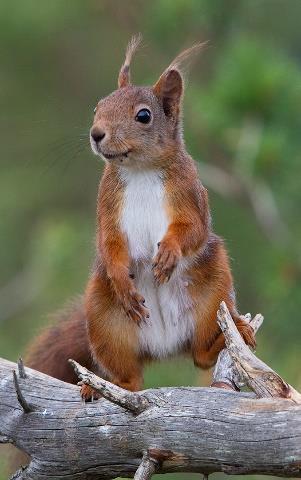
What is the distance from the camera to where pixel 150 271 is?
13.7ft

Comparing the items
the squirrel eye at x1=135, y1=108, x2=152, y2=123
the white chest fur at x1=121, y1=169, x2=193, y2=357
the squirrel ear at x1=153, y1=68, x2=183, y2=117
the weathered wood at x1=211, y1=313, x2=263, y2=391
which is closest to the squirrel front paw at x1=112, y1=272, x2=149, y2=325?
the white chest fur at x1=121, y1=169, x2=193, y2=357

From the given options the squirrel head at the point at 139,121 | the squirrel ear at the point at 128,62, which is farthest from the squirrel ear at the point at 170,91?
the squirrel ear at the point at 128,62

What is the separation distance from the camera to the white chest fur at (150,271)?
4.12 meters

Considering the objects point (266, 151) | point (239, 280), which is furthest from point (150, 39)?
point (239, 280)

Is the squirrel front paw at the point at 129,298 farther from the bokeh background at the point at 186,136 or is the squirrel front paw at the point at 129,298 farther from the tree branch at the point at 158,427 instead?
the bokeh background at the point at 186,136

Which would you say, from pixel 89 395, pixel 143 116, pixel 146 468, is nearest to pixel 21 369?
pixel 89 395

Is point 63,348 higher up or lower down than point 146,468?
lower down

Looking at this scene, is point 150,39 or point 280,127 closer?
point 280,127

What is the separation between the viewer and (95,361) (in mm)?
4258

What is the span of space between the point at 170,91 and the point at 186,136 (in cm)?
230

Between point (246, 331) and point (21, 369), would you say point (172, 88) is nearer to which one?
point (246, 331)

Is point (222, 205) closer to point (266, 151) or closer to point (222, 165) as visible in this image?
point (222, 165)

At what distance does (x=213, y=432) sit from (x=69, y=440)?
0.50 meters

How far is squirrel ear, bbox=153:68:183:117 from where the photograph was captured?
4.23 meters
